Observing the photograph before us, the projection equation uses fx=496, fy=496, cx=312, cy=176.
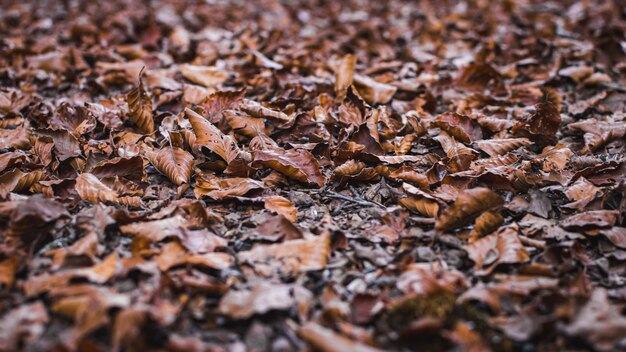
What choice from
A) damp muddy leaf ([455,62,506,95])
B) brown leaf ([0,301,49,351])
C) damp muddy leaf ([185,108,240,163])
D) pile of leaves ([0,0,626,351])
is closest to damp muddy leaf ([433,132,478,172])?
pile of leaves ([0,0,626,351])

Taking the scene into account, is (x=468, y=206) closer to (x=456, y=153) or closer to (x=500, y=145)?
(x=456, y=153)

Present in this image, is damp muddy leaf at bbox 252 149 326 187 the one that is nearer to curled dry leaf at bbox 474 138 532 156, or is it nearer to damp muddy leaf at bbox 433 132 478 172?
damp muddy leaf at bbox 433 132 478 172

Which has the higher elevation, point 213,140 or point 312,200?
point 213,140

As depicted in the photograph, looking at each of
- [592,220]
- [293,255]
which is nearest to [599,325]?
[592,220]

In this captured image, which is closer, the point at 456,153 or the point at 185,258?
the point at 185,258

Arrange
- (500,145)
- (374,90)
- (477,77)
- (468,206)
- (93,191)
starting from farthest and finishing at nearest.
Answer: (477,77) → (374,90) → (500,145) → (93,191) → (468,206)

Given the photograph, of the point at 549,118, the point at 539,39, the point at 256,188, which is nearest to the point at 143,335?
the point at 256,188
